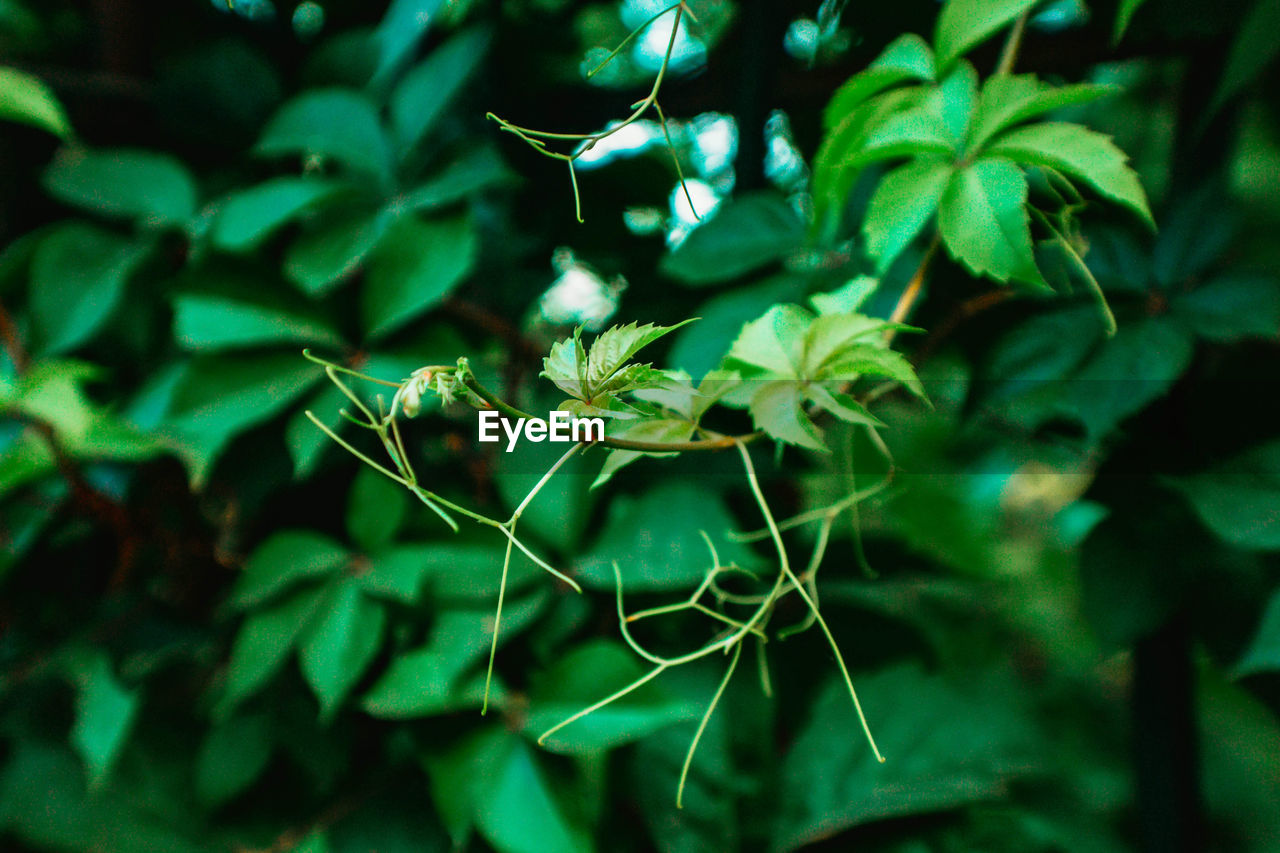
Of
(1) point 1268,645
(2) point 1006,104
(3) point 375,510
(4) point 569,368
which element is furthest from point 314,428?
(1) point 1268,645

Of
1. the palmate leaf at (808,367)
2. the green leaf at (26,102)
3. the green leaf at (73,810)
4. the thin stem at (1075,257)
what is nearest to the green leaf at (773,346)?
the palmate leaf at (808,367)

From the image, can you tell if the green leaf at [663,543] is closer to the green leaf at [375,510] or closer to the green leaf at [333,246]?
the green leaf at [375,510]

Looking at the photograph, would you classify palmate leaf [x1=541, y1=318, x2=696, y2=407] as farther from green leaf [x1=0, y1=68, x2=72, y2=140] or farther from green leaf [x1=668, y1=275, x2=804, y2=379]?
green leaf [x1=0, y1=68, x2=72, y2=140]

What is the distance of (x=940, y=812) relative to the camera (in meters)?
0.55

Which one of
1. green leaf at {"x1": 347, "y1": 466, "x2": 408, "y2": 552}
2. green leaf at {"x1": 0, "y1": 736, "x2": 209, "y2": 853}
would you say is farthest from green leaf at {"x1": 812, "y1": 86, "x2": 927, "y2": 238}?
green leaf at {"x1": 0, "y1": 736, "x2": 209, "y2": 853}

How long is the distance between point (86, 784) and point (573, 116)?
64 cm

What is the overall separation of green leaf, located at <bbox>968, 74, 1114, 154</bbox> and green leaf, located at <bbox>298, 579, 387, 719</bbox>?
1.37 feet

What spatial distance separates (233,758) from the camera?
519 millimetres

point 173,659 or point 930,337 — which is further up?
point 930,337

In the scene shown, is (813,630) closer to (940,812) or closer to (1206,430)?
(940,812)

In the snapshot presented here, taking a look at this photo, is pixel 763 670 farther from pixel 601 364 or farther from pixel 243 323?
pixel 243 323

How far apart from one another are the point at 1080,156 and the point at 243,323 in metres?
0.47

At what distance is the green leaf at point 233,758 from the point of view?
516 mm

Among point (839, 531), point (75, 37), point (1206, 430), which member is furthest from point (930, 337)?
point (75, 37)
